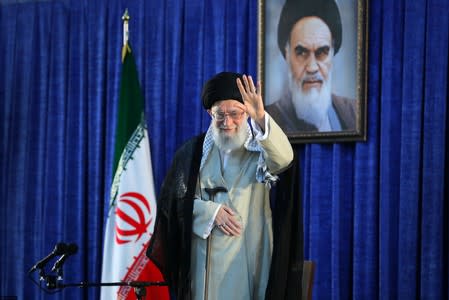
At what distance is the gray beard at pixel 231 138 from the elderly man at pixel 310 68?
1.66 metres

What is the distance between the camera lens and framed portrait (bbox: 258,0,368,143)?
477 cm

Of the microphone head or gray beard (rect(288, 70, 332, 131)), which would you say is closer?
the microphone head

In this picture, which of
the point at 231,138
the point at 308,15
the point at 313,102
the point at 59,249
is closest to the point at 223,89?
the point at 231,138

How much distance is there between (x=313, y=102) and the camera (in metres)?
4.93

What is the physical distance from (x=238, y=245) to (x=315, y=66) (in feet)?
6.72

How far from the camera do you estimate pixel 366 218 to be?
473 centimetres

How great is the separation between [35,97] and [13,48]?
1.45 ft

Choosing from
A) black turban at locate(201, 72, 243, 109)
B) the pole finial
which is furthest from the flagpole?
black turban at locate(201, 72, 243, 109)

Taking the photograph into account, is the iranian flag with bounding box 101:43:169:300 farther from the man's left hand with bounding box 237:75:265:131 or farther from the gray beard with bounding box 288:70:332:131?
the man's left hand with bounding box 237:75:265:131

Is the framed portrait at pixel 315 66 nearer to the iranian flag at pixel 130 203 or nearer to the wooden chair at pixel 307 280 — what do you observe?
the iranian flag at pixel 130 203

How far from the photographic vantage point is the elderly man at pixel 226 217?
3145mm

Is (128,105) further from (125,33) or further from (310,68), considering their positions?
(310,68)

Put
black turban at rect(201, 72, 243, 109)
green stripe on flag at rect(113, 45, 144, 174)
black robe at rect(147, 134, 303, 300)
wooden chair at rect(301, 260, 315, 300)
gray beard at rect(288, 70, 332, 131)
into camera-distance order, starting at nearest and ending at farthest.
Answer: black robe at rect(147, 134, 303, 300) < black turban at rect(201, 72, 243, 109) < wooden chair at rect(301, 260, 315, 300) < gray beard at rect(288, 70, 332, 131) < green stripe on flag at rect(113, 45, 144, 174)

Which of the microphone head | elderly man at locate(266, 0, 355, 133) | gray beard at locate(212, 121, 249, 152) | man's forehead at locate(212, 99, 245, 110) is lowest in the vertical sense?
the microphone head
